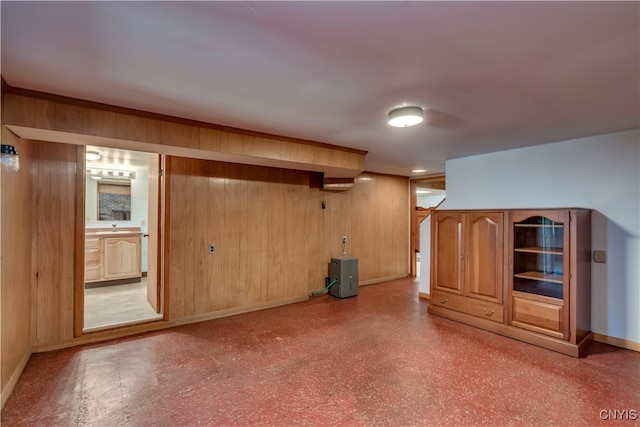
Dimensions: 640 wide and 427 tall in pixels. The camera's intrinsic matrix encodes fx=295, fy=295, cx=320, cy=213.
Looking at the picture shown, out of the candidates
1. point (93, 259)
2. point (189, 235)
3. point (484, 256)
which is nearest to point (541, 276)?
point (484, 256)

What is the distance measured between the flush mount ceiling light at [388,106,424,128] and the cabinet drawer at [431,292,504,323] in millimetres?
2471

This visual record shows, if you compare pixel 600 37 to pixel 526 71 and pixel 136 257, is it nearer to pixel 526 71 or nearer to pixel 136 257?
pixel 526 71

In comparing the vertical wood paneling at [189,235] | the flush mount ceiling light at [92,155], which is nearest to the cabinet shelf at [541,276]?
the vertical wood paneling at [189,235]

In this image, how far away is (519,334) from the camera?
3.25 meters

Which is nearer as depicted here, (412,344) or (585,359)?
(585,359)

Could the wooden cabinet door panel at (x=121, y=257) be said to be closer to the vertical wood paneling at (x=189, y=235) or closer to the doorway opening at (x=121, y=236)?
the doorway opening at (x=121, y=236)

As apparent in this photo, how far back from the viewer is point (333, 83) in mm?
Result: 2035

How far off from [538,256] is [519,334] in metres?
0.92

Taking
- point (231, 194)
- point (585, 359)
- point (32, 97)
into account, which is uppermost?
point (32, 97)

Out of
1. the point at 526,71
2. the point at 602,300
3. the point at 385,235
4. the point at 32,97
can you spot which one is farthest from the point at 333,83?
the point at 385,235

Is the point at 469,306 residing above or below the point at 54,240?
below

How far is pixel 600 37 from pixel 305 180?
3704 millimetres

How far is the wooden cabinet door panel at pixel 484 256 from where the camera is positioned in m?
3.48

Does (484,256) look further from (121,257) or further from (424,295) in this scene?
(121,257)
